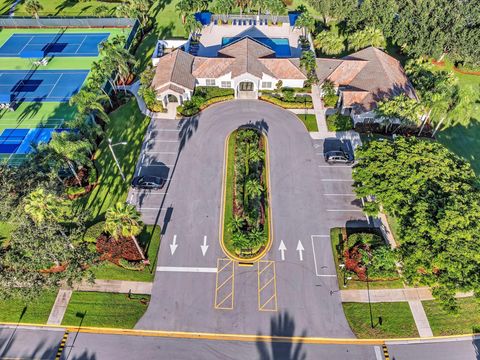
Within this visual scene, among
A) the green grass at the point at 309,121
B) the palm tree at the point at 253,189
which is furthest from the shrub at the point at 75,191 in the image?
the green grass at the point at 309,121

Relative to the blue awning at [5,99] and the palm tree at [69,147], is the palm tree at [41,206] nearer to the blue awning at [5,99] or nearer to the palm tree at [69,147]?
the palm tree at [69,147]

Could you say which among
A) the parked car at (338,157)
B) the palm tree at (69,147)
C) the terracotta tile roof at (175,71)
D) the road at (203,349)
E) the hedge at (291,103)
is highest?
the terracotta tile roof at (175,71)

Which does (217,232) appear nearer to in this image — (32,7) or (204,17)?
(204,17)

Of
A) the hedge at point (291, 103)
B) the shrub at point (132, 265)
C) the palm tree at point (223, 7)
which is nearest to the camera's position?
the shrub at point (132, 265)

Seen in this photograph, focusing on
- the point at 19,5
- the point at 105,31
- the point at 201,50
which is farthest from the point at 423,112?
the point at 19,5

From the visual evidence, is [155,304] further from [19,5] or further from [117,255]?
[19,5]

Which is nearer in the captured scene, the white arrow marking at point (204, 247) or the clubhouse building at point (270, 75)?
the white arrow marking at point (204, 247)
